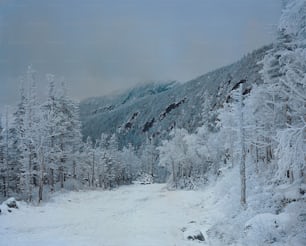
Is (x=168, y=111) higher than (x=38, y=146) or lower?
higher

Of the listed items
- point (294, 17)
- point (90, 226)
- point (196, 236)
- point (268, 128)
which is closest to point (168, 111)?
point (268, 128)

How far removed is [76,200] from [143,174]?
199 ft

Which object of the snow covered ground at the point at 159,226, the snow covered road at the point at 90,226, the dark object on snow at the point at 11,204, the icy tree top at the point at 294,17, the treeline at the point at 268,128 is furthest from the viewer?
the dark object on snow at the point at 11,204

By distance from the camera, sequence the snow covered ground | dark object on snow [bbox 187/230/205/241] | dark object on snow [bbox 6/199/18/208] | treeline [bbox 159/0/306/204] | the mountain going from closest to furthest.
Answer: treeline [bbox 159/0/306/204], the snow covered ground, dark object on snow [bbox 187/230/205/241], dark object on snow [bbox 6/199/18/208], the mountain

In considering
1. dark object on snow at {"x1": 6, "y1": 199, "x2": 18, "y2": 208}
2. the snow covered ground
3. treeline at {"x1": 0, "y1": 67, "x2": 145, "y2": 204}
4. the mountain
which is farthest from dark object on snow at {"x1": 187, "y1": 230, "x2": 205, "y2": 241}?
the mountain

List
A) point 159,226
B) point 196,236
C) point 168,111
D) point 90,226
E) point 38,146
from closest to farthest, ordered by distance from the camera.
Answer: point 196,236
point 90,226
point 159,226
point 38,146
point 168,111

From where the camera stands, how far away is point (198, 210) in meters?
27.3

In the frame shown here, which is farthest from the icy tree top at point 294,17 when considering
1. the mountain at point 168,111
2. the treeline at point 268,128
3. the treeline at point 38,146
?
the mountain at point 168,111

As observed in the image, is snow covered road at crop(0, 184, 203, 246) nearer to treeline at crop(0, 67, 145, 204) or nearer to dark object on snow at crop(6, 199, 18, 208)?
dark object on snow at crop(6, 199, 18, 208)

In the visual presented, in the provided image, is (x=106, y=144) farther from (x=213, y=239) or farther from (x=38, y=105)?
(x=213, y=239)

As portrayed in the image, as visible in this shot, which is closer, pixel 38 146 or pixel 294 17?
pixel 294 17

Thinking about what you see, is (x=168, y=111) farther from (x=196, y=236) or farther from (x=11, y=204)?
(x=196, y=236)

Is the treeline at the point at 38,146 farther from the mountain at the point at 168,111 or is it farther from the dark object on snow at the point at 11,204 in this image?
the mountain at the point at 168,111

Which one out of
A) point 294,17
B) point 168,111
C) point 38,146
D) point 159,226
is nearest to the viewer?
point 294,17
